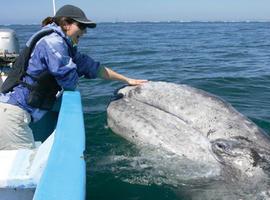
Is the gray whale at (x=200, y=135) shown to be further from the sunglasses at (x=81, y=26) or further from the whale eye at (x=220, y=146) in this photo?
the sunglasses at (x=81, y=26)

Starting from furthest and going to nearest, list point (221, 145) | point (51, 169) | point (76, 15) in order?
point (221, 145)
point (76, 15)
point (51, 169)

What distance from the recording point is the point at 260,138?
18.5ft

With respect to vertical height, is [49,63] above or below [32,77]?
above

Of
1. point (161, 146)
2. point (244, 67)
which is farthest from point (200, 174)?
point (244, 67)

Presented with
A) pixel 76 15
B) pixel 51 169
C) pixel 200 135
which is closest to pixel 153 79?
pixel 200 135

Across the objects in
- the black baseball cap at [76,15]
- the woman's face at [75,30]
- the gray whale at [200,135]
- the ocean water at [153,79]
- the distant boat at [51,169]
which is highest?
the black baseball cap at [76,15]

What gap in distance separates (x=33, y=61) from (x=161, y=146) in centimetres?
209

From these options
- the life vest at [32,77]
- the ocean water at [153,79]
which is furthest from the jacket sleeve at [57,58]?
the ocean water at [153,79]

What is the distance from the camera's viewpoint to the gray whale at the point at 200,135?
17.6 ft

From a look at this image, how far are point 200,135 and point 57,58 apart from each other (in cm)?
219

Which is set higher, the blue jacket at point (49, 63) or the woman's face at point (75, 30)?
the woman's face at point (75, 30)

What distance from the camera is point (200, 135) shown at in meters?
5.95

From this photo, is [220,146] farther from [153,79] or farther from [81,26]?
[153,79]

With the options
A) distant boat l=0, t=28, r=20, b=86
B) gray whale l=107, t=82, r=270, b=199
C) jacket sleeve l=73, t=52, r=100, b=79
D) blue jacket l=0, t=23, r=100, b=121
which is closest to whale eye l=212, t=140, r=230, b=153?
gray whale l=107, t=82, r=270, b=199
